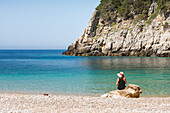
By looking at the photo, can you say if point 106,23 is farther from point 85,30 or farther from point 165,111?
point 165,111

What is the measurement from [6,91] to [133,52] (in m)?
60.9

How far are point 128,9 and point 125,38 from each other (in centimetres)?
1376

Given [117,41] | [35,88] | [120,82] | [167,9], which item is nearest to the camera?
[120,82]

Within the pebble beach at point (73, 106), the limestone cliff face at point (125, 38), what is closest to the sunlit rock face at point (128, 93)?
the pebble beach at point (73, 106)

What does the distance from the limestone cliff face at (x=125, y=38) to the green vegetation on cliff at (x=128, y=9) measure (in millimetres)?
1569

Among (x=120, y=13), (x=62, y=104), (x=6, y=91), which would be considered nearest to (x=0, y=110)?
(x=62, y=104)

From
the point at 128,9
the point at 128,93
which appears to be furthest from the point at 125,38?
the point at 128,93

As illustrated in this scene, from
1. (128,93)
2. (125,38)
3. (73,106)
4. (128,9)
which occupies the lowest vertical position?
(73,106)

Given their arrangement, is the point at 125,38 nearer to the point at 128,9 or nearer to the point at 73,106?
the point at 128,9

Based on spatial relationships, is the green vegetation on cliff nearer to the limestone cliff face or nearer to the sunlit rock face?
the limestone cliff face

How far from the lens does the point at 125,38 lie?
78438 mm

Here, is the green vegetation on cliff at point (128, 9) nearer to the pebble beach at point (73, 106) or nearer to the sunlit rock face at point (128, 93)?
the sunlit rock face at point (128, 93)

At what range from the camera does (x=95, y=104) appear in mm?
11539

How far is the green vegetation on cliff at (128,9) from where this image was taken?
253ft
